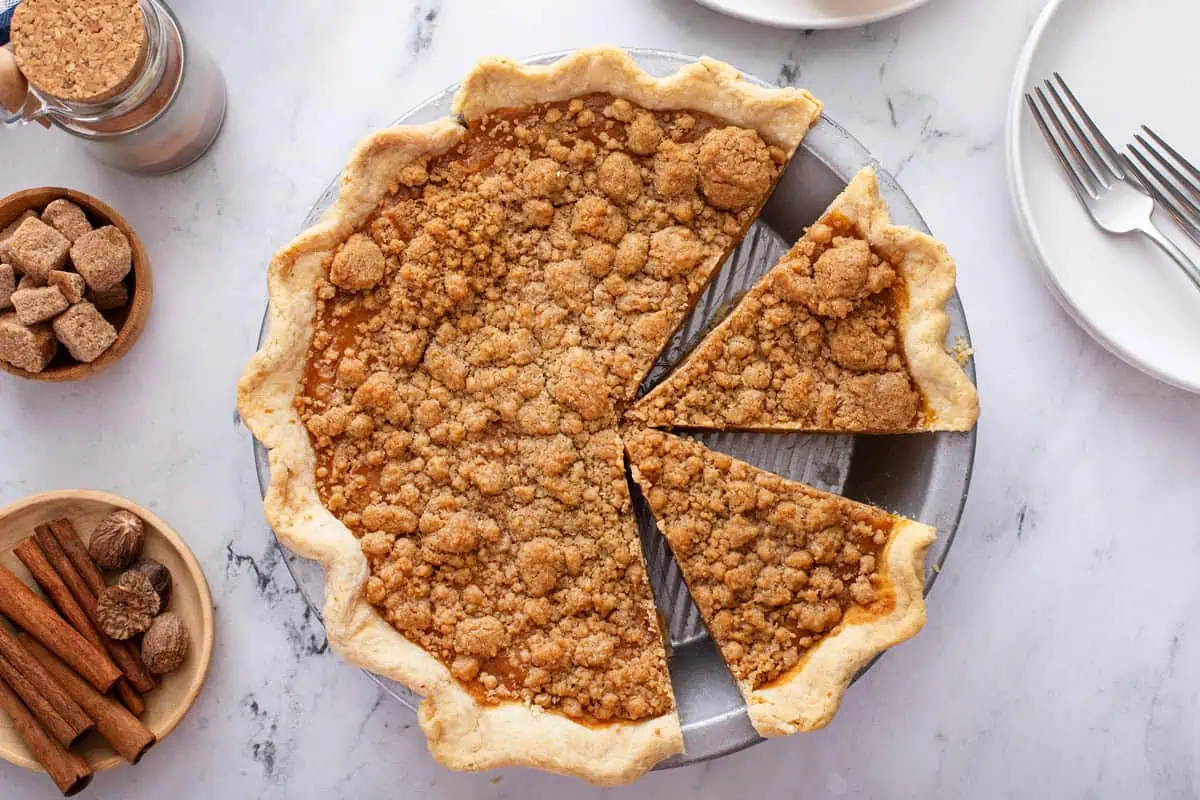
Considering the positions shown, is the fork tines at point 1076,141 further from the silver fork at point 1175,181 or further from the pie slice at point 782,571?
the pie slice at point 782,571

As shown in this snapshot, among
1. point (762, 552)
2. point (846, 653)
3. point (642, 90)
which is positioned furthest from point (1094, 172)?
point (846, 653)

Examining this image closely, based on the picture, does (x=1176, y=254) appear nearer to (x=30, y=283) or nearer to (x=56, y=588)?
(x=30, y=283)

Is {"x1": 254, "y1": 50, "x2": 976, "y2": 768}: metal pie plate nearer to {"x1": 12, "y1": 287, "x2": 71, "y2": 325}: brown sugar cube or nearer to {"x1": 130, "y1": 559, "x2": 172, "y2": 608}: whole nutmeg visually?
{"x1": 130, "y1": 559, "x2": 172, "y2": 608}: whole nutmeg

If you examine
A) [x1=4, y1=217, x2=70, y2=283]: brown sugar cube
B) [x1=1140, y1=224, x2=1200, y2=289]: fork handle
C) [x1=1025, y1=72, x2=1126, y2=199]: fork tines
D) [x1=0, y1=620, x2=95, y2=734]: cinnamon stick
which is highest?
[x1=4, y1=217, x2=70, y2=283]: brown sugar cube

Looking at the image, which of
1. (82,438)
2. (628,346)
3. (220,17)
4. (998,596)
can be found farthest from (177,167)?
(998,596)

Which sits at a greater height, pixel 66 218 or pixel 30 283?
pixel 66 218

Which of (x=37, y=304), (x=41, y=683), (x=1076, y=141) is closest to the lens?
(x=37, y=304)

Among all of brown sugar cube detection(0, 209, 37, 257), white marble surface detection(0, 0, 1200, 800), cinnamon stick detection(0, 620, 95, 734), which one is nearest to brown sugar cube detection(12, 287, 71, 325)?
brown sugar cube detection(0, 209, 37, 257)

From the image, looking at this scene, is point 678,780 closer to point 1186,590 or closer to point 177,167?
point 1186,590
